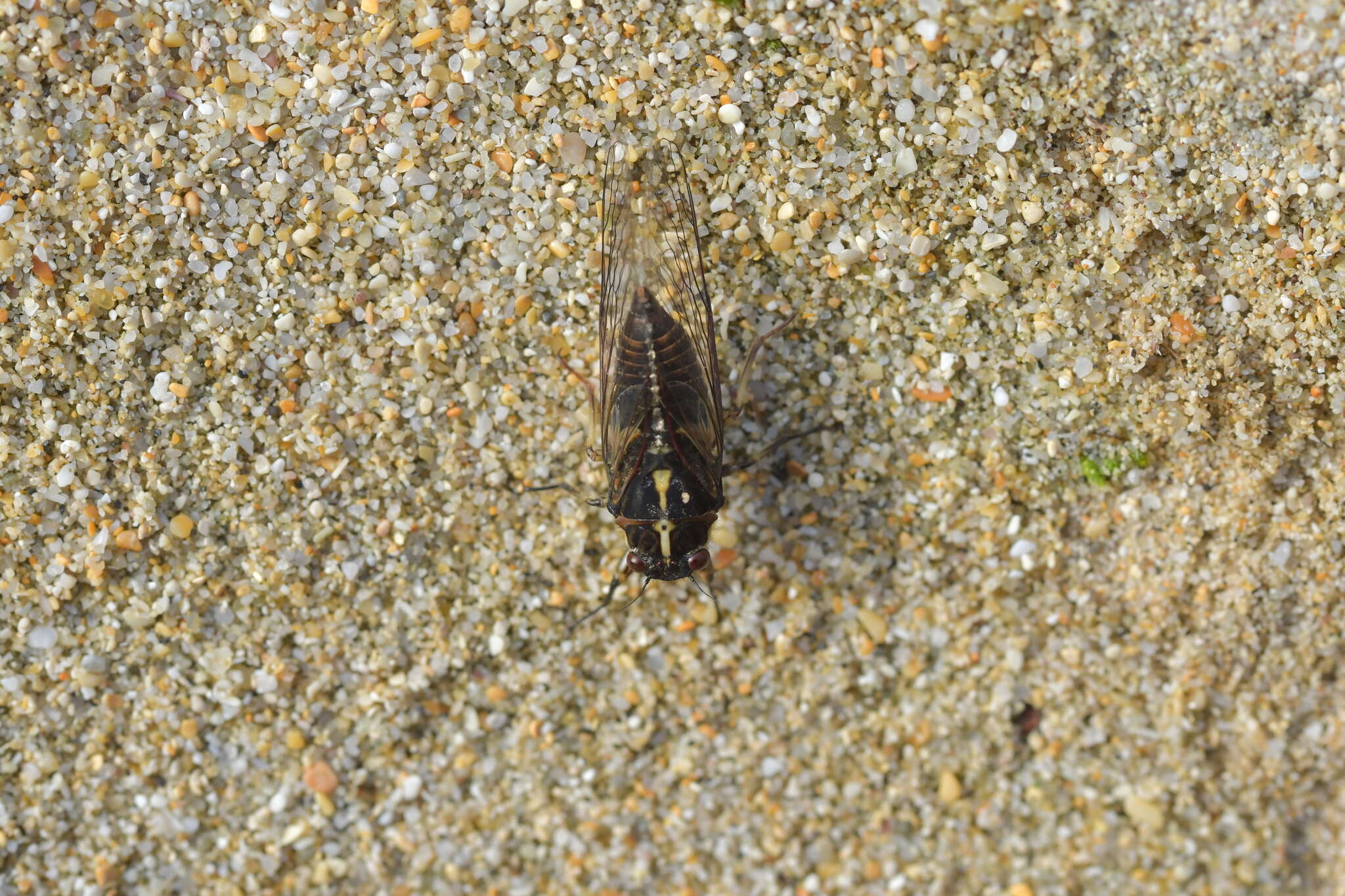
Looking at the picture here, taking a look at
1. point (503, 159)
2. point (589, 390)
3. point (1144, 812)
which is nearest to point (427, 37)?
point (503, 159)

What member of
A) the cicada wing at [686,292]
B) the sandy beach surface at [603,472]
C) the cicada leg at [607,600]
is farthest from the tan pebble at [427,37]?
the cicada leg at [607,600]

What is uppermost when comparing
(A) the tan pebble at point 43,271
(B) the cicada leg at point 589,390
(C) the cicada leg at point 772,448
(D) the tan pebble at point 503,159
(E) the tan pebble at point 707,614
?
(D) the tan pebble at point 503,159

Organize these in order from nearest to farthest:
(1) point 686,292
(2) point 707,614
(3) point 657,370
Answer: (3) point 657,370
(1) point 686,292
(2) point 707,614

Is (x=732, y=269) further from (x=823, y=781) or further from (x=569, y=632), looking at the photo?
(x=823, y=781)

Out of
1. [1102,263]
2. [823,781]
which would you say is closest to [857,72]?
[1102,263]

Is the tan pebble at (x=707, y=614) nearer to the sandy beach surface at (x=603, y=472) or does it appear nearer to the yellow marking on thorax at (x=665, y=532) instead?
the sandy beach surface at (x=603, y=472)

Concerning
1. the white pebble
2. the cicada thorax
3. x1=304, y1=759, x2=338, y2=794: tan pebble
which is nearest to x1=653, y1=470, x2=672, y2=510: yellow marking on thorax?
the cicada thorax

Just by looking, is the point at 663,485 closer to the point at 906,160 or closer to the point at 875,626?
the point at 875,626

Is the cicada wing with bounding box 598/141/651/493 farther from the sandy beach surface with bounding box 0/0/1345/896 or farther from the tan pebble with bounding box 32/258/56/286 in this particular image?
the tan pebble with bounding box 32/258/56/286
